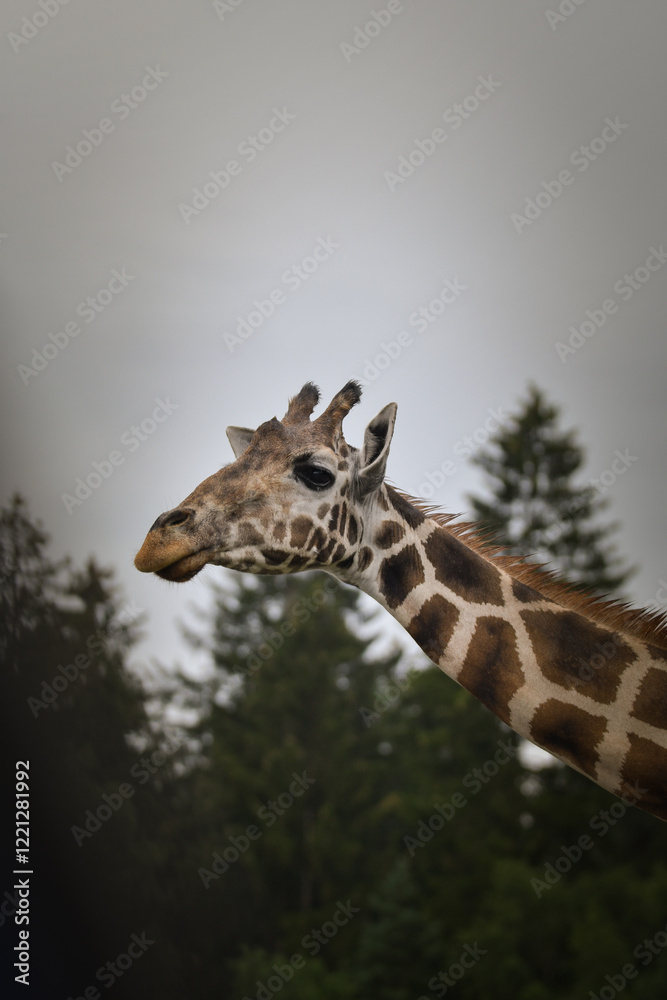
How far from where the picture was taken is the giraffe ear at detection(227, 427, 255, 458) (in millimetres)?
5672

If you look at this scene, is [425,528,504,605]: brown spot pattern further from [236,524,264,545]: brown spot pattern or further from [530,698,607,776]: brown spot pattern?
[236,524,264,545]: brown spot pattern

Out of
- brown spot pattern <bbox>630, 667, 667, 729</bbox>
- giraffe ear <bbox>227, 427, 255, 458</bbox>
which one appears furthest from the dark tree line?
brown spot pattern <bbox>630, 667, 667, 729</bbox>

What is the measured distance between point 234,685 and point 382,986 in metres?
10.7

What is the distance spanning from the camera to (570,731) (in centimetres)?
441

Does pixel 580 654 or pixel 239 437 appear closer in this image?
pixel 580 654

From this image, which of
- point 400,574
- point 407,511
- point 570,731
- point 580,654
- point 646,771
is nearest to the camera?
point 646,771

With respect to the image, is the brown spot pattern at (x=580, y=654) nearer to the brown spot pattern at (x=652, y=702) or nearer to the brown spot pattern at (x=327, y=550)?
the brown spot pattern at (x=652, y=702)

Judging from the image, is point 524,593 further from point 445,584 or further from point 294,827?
point 294,827

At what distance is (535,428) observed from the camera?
79.2 ft

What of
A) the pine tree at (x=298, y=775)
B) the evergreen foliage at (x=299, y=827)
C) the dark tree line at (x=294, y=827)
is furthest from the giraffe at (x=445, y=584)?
the pine tree at (x=298, y=775)

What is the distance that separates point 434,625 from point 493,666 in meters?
0.42

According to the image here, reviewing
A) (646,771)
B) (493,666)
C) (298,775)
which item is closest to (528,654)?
(493,666)

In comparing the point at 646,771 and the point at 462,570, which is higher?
the point at 462,570

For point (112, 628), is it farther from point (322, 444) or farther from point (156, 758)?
point (322, 444)
